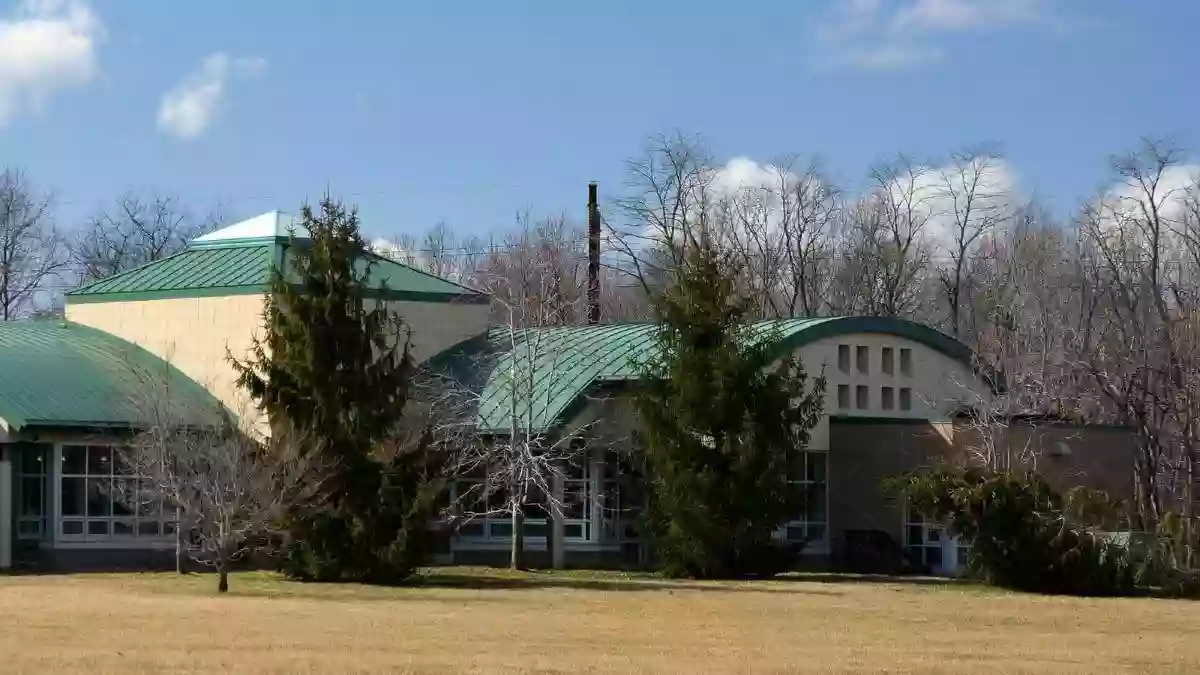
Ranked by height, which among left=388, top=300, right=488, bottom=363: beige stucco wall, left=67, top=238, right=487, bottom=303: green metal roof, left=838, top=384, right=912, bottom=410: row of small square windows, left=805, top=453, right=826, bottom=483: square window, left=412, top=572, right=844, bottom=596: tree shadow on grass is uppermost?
left=67, top=238, right=487, bottom=303: green metal roof

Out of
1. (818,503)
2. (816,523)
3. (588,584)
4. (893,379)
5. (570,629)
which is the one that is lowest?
(588,584)

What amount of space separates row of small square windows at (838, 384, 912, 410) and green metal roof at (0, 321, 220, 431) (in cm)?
1446

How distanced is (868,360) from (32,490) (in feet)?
63.2

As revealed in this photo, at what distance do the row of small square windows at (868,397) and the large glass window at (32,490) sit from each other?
17986mm

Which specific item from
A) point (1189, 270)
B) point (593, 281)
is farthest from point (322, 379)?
point (1189, 270)

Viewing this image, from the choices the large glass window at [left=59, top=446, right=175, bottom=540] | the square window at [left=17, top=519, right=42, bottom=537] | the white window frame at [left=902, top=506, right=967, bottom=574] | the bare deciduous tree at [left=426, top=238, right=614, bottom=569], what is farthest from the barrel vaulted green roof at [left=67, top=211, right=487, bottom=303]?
the white window frame at [left=902, top=506, right=967, bottom=574]

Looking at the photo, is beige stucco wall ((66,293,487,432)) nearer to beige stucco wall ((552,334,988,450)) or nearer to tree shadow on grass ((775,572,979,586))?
beige stucco wall ((552,334,988,450))

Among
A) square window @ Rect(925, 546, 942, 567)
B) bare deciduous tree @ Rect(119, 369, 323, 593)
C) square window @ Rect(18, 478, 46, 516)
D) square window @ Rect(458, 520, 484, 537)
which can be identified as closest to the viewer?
bare deciduous tree @ Rect(119, 369, 323, 593)

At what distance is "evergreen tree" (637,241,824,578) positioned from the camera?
38.0m

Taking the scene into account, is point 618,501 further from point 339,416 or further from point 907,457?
point 339,416

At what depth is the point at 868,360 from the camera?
4512 cm

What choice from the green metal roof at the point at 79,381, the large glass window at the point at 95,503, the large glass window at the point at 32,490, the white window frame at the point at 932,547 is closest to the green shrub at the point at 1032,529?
the white window frame at the point at 932,547

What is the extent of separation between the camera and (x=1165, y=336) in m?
56.7

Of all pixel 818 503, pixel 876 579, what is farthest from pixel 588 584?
pixel 818 503
